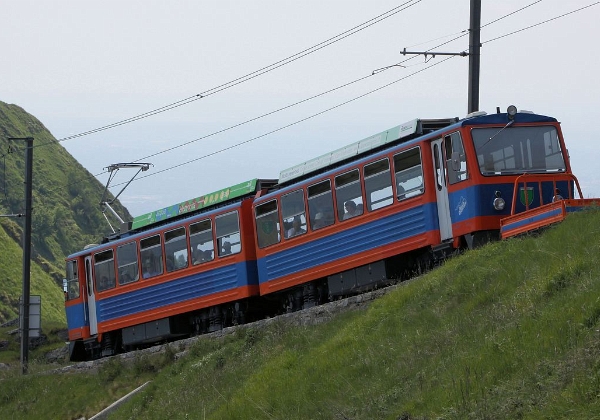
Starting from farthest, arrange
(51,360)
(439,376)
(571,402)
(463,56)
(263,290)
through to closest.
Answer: (51,360)
(263,290)
(463,56)
(439,376)
(571,402)

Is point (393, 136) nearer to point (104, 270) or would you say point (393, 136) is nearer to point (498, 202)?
point (498, 202)

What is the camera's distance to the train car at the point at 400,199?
74.2 feet

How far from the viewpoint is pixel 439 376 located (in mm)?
14406

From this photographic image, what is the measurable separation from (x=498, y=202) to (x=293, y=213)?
6282mm

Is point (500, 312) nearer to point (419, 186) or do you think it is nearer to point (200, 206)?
point (419, 186)

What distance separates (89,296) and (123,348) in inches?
76.8

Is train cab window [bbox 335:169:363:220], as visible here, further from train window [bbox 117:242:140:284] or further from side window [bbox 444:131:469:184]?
train window [bbox 117:242:140:284]

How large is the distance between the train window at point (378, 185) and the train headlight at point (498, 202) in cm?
260

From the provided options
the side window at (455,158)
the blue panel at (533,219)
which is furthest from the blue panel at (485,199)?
the blue panel at (533,219)

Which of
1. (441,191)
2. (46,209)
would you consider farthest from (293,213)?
(46,209)

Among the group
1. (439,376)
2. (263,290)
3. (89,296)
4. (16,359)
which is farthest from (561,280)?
(16,359)

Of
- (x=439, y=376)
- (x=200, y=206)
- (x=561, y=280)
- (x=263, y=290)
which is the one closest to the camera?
(x=439, y=376)

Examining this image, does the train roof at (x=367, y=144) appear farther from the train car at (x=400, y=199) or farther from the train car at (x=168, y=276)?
the train car at (x=168, y=276)

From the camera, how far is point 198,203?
31156mm
